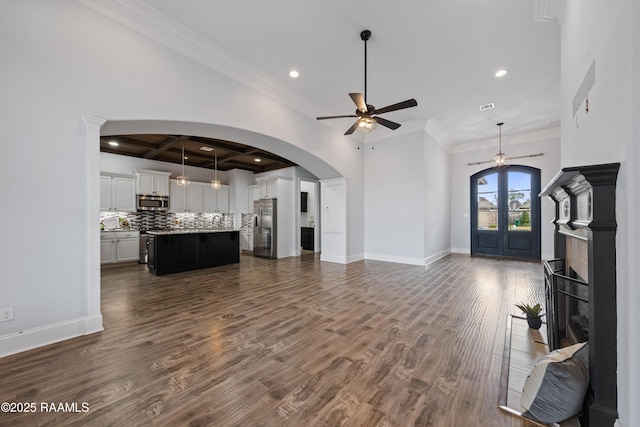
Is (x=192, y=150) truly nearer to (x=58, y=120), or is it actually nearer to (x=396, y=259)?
(x=58, y=120)

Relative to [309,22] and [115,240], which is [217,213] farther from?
[309,22]

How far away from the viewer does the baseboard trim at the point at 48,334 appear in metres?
2.24

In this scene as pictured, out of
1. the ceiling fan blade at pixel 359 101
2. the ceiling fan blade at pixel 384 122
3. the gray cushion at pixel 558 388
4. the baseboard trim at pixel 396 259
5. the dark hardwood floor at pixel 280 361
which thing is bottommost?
the dark hardwood floor at pixel 280 361

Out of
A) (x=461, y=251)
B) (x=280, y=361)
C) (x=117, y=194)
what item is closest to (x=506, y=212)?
(x=461, y=251)

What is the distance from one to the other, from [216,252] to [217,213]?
3335mm

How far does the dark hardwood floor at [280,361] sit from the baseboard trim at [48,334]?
98mm

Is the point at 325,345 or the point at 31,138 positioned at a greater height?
the point at 31,138

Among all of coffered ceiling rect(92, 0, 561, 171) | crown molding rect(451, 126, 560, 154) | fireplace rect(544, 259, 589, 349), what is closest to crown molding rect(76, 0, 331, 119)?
coffered ceiling rect(92, 0, 561, 171)

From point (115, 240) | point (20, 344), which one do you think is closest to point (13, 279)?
point (20, 344)

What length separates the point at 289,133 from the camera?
4.98m

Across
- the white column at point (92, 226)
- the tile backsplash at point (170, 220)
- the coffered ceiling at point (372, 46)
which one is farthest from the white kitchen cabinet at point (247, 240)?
the white column at point (92, 226)

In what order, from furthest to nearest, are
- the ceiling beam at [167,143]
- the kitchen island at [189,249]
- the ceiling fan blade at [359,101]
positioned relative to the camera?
the ceiling beam at [167,143]
the kitchen island at [189,249]
the ceiling fan blade at [359,101]

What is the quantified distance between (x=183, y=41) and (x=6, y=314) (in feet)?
11.8

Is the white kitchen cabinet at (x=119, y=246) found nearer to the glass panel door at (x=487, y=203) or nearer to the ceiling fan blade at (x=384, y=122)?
the ceiling fan blade at (x=384, y=122)
